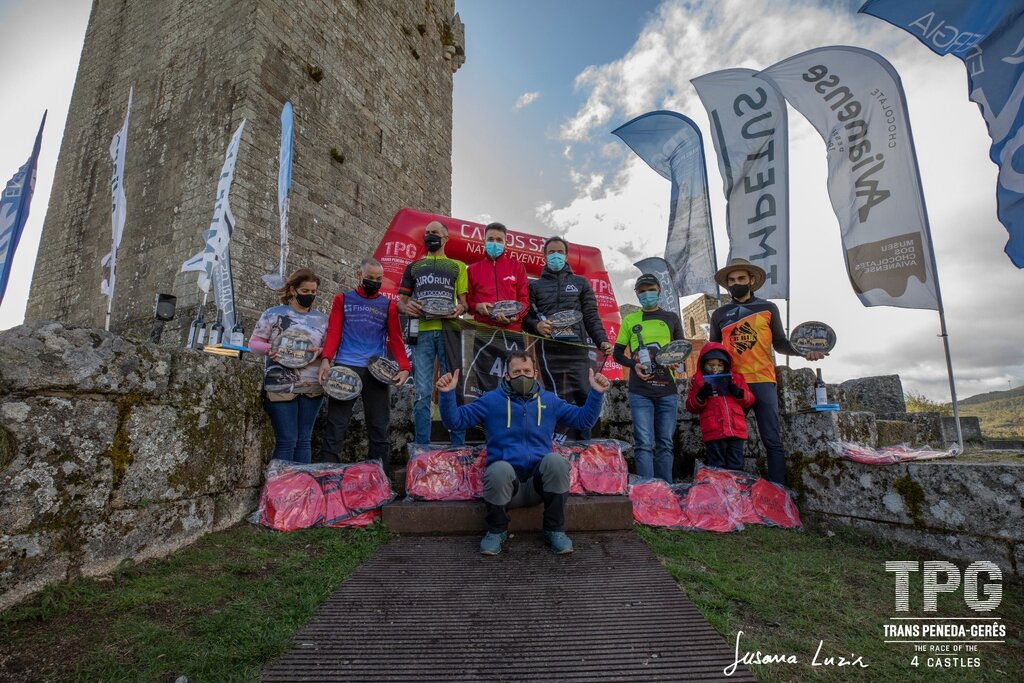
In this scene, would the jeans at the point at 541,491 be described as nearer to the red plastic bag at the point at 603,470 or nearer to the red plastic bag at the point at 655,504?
the red plastic bag at the point at 603,470

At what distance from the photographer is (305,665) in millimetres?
1801

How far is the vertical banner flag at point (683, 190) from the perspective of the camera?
7.80 m

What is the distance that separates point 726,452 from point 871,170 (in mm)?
3840

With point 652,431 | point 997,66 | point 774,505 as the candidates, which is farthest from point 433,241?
point 997,66

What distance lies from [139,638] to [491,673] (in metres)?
1.43

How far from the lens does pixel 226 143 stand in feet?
27.2

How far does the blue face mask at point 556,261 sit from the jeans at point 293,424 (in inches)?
96.6

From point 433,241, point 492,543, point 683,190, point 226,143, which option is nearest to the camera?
point 492,543

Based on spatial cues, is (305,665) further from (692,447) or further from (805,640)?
(692,447)

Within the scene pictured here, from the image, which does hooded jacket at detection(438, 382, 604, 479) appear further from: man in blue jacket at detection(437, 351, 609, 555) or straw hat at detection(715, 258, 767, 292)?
straw hat at detection(715, 258, 767, 292)

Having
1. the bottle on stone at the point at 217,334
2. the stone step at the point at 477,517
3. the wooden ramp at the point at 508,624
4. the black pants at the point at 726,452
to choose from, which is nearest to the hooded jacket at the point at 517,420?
the stone step at the point at 477,517

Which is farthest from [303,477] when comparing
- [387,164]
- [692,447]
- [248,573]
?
[387,164]

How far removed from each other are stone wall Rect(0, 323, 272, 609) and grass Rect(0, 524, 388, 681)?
0.17 m

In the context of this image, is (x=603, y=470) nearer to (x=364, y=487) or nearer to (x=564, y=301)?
(x=564, y=301)
